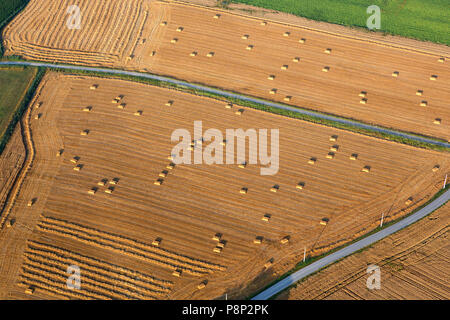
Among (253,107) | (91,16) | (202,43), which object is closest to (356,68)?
(253,107)

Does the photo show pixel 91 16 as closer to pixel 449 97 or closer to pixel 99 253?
pixel 99 253

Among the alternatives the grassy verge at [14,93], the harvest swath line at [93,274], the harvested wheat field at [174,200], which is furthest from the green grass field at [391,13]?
the harvest swath line at [93,274]

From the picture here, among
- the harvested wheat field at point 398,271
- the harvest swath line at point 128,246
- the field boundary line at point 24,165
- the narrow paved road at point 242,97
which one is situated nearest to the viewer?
the harvested wheat field at point 398,271

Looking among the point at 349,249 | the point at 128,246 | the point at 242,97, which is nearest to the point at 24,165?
the point at 128,246

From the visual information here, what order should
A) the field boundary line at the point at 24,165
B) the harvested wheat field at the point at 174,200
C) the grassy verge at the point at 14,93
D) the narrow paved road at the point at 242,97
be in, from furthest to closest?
the grassy verge at the point at 14,93 < the narrow paved road at the point at 242,97 < the field boundary line at the point at 24,165 < the harvested wheat field at the point at 174,200

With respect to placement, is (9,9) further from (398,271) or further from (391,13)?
(398,271)

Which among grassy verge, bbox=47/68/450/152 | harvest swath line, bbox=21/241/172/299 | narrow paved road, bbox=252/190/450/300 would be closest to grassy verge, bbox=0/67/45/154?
grassy verge, bbox=47/68/450/152

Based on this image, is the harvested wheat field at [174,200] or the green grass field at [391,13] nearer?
the harvested wheat field at [174,200]

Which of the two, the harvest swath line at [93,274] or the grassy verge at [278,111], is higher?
the grassy verge at [278,111]

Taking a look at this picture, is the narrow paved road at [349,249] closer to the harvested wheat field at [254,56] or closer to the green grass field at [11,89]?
the harvested wheat field at [254,56]
